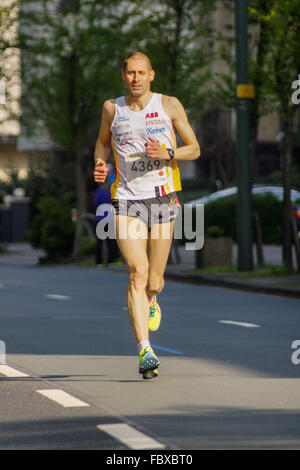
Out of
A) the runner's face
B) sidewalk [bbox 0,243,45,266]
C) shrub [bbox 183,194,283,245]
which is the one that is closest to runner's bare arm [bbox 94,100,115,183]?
the runner's face

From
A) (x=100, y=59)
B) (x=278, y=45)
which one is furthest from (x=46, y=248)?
(x=278, y=45)

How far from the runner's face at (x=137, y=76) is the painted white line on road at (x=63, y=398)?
6.75ft

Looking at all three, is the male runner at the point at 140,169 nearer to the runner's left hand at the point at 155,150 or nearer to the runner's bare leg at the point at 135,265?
the runner's bare leg at the point at 135,265

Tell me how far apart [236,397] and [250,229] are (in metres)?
11.4

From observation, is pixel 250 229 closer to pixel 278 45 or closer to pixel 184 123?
pixel 278 45

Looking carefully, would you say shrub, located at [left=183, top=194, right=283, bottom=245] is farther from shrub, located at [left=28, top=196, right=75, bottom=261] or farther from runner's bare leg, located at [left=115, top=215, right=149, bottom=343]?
runner's bare leg, located at [left=115, top=215, right=149, bottom=343]

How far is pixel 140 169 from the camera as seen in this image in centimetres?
799

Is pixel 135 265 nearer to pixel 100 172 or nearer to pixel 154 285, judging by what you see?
pixel 154 285

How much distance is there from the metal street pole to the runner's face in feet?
33.5

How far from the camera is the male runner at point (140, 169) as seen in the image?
26.2ft

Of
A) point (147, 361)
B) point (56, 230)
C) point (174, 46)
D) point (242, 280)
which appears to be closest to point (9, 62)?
point (56, 230)

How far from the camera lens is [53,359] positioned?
9031 millimetres

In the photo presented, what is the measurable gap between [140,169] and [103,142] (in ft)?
1.34

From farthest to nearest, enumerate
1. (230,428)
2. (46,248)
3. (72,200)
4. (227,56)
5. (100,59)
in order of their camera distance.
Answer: (72,200) → (100,59) → (46,248) → (227,56) → (230,428)
